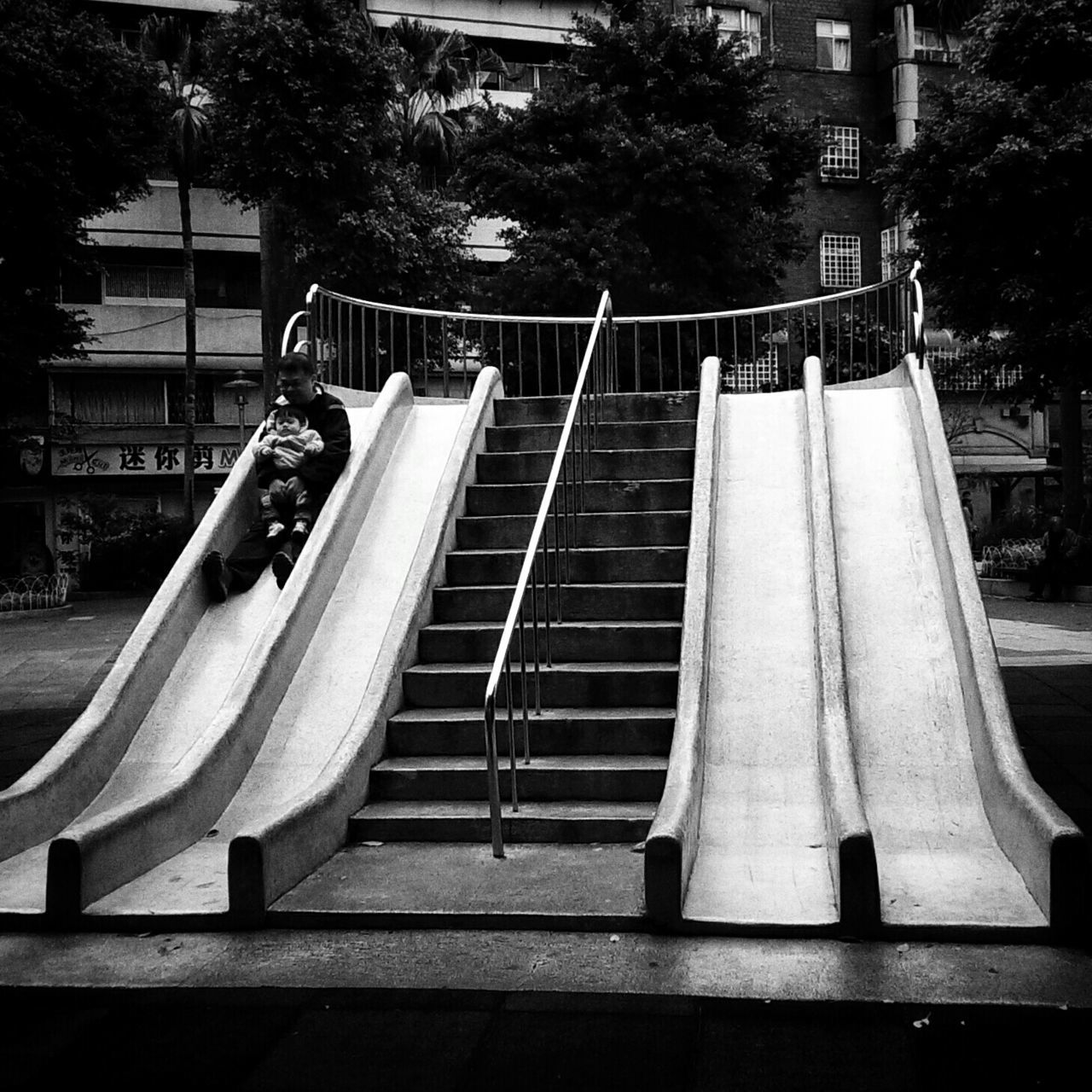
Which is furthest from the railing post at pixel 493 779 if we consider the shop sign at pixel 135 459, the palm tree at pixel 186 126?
the shop sign at pixel 135 459

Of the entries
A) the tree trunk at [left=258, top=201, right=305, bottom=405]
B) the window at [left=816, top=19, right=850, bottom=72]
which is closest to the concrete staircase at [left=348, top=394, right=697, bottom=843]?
the tree trunk at [left=258, top=201, right=305, bottom=405]

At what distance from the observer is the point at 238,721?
268 inches

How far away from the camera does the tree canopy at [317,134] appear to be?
20.2 meters

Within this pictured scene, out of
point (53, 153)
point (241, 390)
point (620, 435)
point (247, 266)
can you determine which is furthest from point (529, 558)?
point (247, 266)

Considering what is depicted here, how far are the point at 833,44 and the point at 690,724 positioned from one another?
3614 centimetres

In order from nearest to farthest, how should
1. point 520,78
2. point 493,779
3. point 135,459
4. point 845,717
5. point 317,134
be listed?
point 493,779 < point 845,717 < point 317,134 < point 135,459 < point 520,78

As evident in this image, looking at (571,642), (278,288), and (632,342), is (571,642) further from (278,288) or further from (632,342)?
(278,288)

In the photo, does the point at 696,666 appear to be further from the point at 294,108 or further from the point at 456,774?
the point at 294,108

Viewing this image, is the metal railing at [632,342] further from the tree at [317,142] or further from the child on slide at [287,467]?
the child on slide at [287,467]

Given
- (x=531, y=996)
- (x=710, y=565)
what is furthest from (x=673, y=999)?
(x=710, y=565)

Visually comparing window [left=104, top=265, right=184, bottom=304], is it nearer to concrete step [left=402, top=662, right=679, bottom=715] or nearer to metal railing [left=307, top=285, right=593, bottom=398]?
metal railing [left=307, top=285, right=593, bottom=398]

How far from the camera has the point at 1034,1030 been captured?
4227mm

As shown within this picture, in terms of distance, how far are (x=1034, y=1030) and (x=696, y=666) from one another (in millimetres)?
2840

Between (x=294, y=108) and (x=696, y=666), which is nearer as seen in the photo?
(x=696, y=666)
